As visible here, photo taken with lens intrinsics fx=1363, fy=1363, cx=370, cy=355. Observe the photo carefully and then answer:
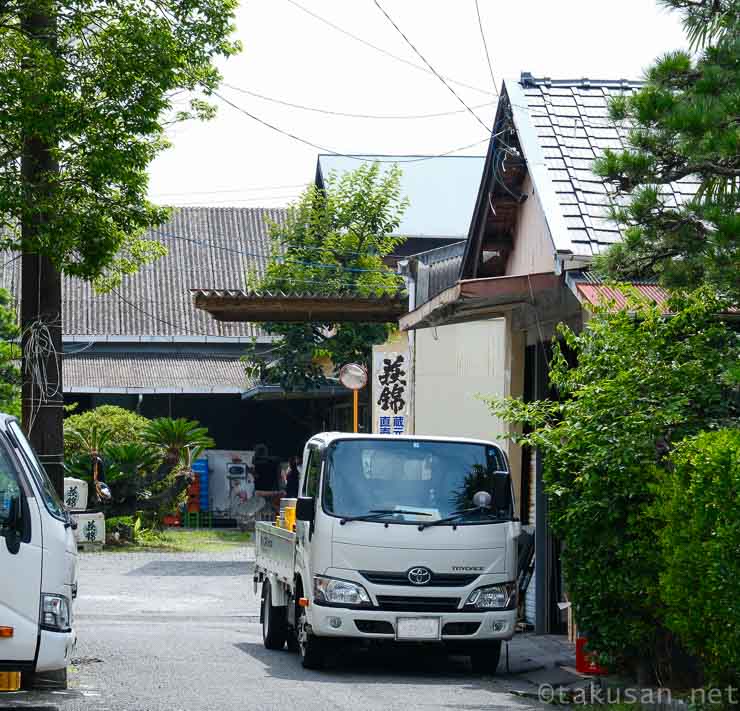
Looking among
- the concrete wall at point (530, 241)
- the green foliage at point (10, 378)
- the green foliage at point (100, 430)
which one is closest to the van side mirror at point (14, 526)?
the concrete wall at point (530, 241)

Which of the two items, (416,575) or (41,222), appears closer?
(416,575)

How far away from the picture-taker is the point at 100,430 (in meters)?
30.4

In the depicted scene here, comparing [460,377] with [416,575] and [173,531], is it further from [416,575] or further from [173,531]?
[173,531]

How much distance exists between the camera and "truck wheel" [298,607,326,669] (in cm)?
1243

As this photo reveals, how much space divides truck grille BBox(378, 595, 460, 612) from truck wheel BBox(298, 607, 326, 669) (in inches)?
28.9

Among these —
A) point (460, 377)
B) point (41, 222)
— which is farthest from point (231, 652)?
point (460, 377)

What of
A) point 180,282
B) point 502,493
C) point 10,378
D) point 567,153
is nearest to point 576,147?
point 567,153

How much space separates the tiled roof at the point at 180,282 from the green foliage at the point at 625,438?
26.0 meters

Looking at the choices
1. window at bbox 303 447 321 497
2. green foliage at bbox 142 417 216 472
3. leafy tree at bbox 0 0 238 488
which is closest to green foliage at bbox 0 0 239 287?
leafy tree at bbox 0 0 238 488

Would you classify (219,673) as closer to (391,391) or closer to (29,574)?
(29,574)

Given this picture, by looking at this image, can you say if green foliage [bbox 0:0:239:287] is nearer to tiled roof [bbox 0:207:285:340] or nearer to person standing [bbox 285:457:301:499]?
person standing [bbox 285:457:301:499]

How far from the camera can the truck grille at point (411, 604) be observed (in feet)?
40.0

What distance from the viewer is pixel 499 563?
12523 millimetres

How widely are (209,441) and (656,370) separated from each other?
797 inches
